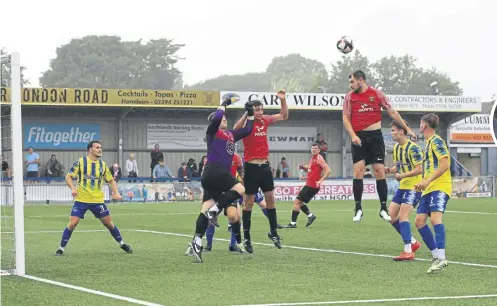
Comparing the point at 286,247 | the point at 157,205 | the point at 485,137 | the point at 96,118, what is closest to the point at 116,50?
the point at 485,137

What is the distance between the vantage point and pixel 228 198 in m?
14.7

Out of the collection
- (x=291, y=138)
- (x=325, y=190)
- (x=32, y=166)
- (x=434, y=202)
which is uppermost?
(x=291, y=138)

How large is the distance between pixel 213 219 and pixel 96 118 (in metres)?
33.8

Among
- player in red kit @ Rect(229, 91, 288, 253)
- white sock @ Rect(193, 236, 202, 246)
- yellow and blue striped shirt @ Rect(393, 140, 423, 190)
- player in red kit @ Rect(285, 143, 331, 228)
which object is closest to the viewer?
white sock @ Rect(193, 236, 202, 246)

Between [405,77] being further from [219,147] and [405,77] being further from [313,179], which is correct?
[219,147]

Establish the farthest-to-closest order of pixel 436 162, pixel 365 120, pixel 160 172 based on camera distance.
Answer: pixel 160 172
pixel 365 120
pixel 436 162

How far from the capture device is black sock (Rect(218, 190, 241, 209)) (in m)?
14.7

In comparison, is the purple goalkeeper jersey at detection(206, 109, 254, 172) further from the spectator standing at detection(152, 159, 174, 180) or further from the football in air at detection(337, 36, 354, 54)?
the spectator standing at detection(152, 159, 174, 180)

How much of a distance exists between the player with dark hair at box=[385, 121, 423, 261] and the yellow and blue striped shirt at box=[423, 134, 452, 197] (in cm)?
140

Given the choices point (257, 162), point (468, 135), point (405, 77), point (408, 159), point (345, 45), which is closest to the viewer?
point (408, 159)

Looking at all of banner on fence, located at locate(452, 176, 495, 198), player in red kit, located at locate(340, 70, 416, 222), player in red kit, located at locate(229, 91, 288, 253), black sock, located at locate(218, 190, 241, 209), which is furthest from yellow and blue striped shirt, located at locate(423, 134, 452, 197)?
banner on fence, located at locate(452, 176, 495, 198)

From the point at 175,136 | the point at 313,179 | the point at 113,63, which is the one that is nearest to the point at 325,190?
the point at 175,136

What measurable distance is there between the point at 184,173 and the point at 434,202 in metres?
30.2

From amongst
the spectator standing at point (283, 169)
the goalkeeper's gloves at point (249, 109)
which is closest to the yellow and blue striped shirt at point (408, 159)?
the goalkeeper's gloves at point (249, 109)
